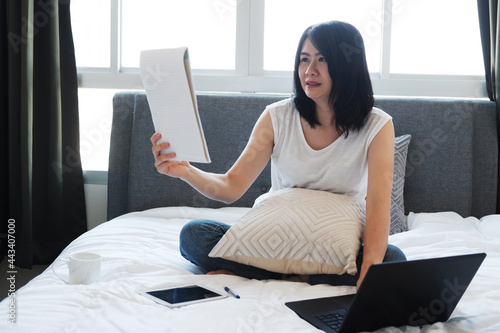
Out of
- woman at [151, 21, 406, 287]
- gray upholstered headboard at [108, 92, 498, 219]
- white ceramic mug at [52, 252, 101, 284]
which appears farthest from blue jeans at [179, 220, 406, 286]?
gray upholstered headboard at [108, 92, 498, 219]

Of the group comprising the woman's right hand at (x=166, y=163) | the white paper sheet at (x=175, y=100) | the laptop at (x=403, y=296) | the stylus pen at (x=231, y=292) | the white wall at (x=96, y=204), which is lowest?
the white wall at (x=96, y=204)

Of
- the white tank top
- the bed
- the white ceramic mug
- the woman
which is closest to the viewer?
the bed

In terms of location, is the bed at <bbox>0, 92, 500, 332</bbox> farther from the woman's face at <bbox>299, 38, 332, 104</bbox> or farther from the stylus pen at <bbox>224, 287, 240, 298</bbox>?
the woman's face at <bbox>299, 38, 332, 104</bbox>

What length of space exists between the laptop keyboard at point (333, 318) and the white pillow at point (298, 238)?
0.21 metres

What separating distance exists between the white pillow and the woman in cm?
7

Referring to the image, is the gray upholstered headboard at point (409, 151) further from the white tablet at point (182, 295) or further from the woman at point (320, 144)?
the white tablet at point (182, 295)

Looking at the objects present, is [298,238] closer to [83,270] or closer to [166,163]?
[166,163]

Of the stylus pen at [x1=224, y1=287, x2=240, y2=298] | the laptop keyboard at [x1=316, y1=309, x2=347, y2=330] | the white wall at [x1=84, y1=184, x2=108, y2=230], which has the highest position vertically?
the laptop keyboard at [x1=316, y1=309, x2=347, y2=330]

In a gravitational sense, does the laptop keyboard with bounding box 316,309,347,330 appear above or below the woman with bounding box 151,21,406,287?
below

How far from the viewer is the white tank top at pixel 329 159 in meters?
1.75

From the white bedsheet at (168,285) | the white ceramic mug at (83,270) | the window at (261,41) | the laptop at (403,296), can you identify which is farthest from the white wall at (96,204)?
the laptop at (403,296)

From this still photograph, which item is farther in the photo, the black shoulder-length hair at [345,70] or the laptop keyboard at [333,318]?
the black shoulder-length hair at [345,70]

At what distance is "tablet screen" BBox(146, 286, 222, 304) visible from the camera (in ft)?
4.42

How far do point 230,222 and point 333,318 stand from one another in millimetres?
968
